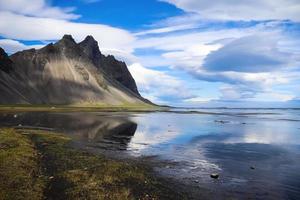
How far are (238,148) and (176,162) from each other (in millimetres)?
18022

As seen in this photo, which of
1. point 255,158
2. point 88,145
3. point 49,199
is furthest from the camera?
point 88,145

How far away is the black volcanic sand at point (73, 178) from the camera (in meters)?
25.1

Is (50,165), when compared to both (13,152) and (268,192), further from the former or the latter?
(268,192)

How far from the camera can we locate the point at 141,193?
26.3 meters

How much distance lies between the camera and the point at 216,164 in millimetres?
40656

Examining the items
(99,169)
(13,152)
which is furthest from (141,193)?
(13,152)

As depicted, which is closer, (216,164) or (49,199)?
(49,199)

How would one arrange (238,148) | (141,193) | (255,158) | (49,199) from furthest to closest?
(238,148)
(255,158)
(141,193)
(49,199)

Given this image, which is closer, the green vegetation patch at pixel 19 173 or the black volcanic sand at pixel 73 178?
the green vegetation patch at pixel 19 173

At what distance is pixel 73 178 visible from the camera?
95.6ft

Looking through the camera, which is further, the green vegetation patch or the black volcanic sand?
the black volcanic sand

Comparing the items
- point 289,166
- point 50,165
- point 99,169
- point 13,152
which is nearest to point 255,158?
point 289,166

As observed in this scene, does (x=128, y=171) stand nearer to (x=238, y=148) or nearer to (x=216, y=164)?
(x=216, y=164)

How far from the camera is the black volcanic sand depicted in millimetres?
25119
